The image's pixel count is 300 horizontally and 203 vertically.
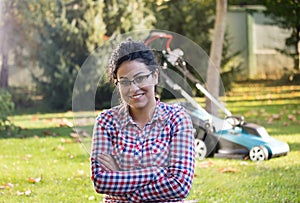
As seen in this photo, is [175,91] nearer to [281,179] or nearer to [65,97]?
[281,179]

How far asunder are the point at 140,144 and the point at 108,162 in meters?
0.14

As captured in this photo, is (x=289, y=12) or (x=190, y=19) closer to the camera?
(x=289, y=12)

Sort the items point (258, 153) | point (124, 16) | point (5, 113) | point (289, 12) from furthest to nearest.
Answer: point (289, 12) → point (124, 16) → point (5, 113) → point (258, 153)

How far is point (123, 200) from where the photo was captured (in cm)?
261

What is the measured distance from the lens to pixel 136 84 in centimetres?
261

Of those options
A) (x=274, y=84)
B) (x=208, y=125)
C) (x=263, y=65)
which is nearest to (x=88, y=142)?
(x=208, y=125)

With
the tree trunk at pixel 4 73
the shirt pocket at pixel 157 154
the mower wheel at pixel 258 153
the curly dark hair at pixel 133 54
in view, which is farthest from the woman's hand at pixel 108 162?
the tree trunk at pixel 4 73

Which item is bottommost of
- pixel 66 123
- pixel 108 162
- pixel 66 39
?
pixel 66 123

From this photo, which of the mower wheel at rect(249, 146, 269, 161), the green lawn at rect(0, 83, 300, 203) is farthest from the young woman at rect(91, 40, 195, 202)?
the mower wheel at rect(249, 146, 269, 161)

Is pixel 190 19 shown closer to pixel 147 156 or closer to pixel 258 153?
pixel 258 153

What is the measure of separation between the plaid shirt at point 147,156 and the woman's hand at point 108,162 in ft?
0.05

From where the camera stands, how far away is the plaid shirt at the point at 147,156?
8.39ft

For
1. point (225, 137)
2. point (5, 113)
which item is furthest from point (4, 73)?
point (225, 137)

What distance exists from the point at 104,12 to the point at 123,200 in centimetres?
972
